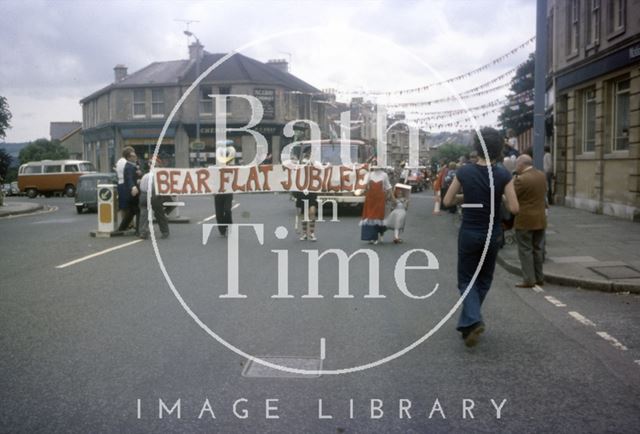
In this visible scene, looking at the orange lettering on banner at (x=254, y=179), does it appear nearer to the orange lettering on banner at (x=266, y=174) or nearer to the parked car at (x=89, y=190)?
the orange lettering on banner at (x=266, y=174)

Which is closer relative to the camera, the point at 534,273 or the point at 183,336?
the point at 183,336

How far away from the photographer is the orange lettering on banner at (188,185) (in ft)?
50.6

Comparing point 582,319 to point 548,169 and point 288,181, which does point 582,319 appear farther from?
point 548,169

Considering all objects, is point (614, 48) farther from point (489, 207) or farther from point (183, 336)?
point (183, 336)

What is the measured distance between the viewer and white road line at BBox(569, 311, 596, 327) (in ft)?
24.8

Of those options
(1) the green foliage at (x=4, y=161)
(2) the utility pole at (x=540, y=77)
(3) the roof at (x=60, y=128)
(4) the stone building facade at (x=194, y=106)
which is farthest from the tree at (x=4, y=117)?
(3) the roof at (x=60, y=128)

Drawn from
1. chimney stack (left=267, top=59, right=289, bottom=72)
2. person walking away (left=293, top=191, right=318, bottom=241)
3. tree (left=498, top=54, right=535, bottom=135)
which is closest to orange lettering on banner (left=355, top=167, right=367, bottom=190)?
person walking away (left=293, top=191, right=318, bottom=241)

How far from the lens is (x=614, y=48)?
782 inches

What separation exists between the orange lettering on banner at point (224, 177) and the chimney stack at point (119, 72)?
4710 centimetres

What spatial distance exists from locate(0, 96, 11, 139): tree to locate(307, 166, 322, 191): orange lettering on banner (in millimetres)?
33189

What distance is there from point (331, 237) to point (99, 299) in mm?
7683

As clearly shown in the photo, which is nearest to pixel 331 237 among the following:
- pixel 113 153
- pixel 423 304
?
pixel 423 304

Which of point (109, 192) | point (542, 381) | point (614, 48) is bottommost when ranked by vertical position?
point (542, 381)

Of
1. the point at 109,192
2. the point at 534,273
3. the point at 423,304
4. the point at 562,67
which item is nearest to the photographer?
the point at 423,304
